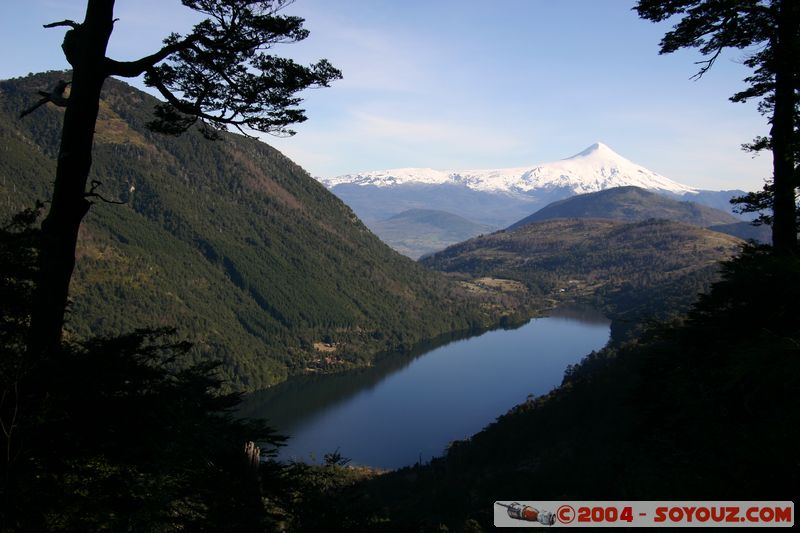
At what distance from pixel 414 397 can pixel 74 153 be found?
11037cm

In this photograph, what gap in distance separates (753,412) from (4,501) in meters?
8.73

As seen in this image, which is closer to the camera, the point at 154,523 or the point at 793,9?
the point at 154,523

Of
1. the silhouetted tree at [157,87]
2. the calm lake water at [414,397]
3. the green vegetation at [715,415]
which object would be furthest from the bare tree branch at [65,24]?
the calm lake water at [414,397]

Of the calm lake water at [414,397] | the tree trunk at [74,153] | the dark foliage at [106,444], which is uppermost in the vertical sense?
the tree trunk at [74,153]

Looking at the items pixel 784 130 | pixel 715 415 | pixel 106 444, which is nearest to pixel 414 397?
pixel 784 130

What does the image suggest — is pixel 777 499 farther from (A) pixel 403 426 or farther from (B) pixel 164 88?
(A) pixel 403 426

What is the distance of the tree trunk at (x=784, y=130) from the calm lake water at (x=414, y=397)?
64788 millimetres

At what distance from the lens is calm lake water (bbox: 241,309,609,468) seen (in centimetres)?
8969

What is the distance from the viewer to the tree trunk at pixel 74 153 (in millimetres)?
7977

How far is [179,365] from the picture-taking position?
121062 millimetres

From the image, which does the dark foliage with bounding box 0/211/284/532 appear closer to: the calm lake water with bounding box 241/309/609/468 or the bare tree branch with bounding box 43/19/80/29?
the bare tree branch with bounding box 43/19/80/29

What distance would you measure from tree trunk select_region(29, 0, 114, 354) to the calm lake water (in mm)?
65262

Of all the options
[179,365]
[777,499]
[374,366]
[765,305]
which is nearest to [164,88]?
[777,499]

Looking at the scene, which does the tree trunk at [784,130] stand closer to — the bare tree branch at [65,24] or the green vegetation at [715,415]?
the green vegetation at [715,415]
